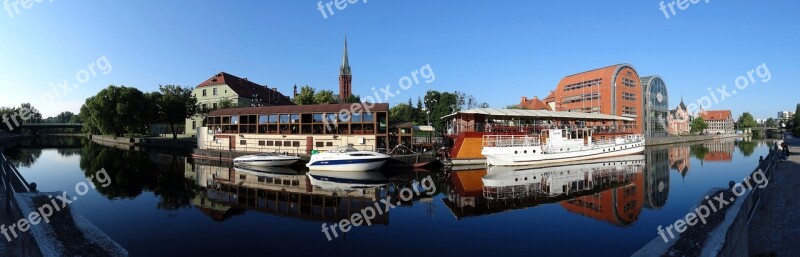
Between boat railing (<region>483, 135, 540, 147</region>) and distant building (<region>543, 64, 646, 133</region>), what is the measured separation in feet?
109

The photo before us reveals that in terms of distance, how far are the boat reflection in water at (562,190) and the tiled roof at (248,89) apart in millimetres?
54186

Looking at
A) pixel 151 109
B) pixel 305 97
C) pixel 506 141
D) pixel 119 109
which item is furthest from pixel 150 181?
pixel 119 109

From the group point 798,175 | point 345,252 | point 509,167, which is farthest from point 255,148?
point 798,175

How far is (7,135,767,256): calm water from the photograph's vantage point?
1120 centimetres

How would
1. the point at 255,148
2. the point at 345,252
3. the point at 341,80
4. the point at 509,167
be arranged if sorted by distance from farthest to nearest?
the point at 341,80 → the point at 255,148 → the point at 509,167 → the point at 345,252

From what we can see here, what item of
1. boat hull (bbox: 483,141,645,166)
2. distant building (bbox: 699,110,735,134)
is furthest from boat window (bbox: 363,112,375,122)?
distant building (bbox: 699,110,735,134)

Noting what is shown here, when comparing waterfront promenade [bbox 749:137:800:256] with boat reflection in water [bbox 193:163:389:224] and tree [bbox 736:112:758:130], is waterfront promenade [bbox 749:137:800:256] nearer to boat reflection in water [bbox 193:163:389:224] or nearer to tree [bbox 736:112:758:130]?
boat reflection in water [bbox 193:163:389:224]

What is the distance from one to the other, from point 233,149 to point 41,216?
34.3 meters

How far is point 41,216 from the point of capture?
26.2ft

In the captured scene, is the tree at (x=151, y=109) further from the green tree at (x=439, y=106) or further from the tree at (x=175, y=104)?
the green tree at (x=439, y=106)

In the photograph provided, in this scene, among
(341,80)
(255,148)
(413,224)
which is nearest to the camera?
(413,224)

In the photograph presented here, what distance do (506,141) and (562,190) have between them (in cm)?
1283

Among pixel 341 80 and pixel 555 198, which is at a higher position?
pixel 341 80

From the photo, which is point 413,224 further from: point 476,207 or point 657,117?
point 657,117
